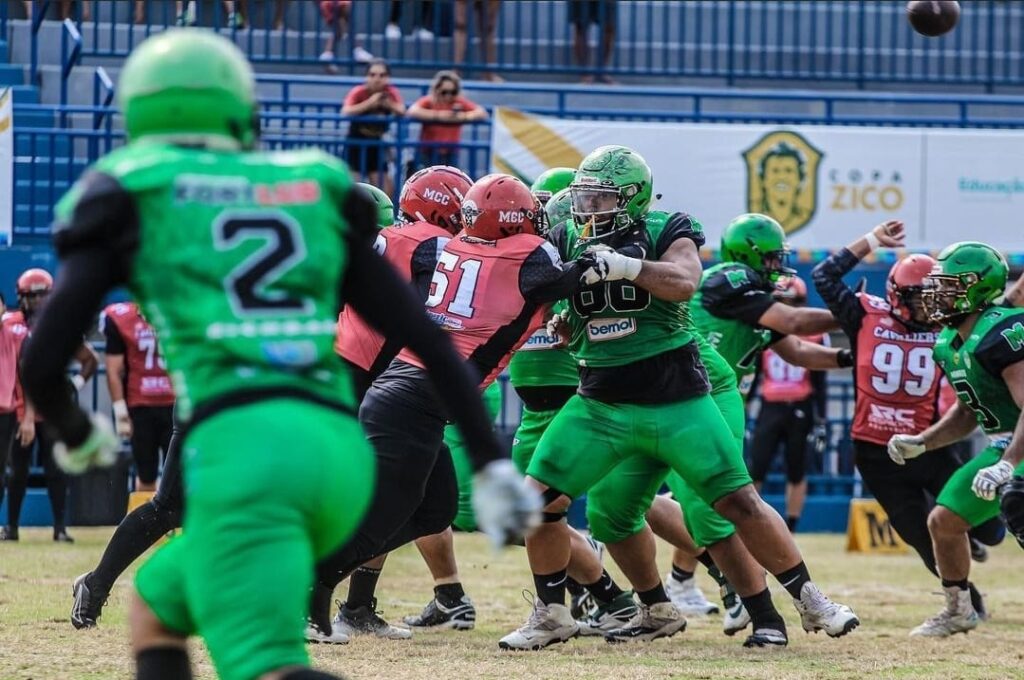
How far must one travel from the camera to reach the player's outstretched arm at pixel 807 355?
847cm

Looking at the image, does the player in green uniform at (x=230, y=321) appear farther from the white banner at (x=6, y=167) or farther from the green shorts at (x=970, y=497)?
the white banner at (x=6, y=167)

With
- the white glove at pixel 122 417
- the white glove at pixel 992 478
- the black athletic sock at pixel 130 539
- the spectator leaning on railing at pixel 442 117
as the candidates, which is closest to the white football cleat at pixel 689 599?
the white glove at pixel 992 478

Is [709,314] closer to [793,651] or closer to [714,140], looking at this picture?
[793,651]

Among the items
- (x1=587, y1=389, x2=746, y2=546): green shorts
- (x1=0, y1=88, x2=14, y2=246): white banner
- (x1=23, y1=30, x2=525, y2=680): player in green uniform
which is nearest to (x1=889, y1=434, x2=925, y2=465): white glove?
(x1=587, y1=389, x2=746, y2=546): green shorts

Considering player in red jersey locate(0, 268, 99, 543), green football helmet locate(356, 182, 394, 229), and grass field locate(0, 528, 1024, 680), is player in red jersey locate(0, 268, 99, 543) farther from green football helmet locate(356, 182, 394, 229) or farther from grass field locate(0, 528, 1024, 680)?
green football helmet locate(356, 182, 394, 229)

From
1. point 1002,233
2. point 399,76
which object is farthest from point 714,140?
point 399,76

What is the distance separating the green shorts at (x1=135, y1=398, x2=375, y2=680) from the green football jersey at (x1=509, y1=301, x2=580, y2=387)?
4560 millimetres

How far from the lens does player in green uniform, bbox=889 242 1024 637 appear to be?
7055 mm

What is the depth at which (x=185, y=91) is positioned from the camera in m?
3.15

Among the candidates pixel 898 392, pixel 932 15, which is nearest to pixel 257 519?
pixel 898 392

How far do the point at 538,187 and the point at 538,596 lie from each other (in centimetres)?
217

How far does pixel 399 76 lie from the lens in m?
17.1

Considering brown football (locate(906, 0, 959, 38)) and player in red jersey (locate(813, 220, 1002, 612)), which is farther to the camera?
brown football (locate(906, 0, 959, 38))

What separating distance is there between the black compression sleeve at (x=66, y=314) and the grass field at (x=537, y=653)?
280 cm
